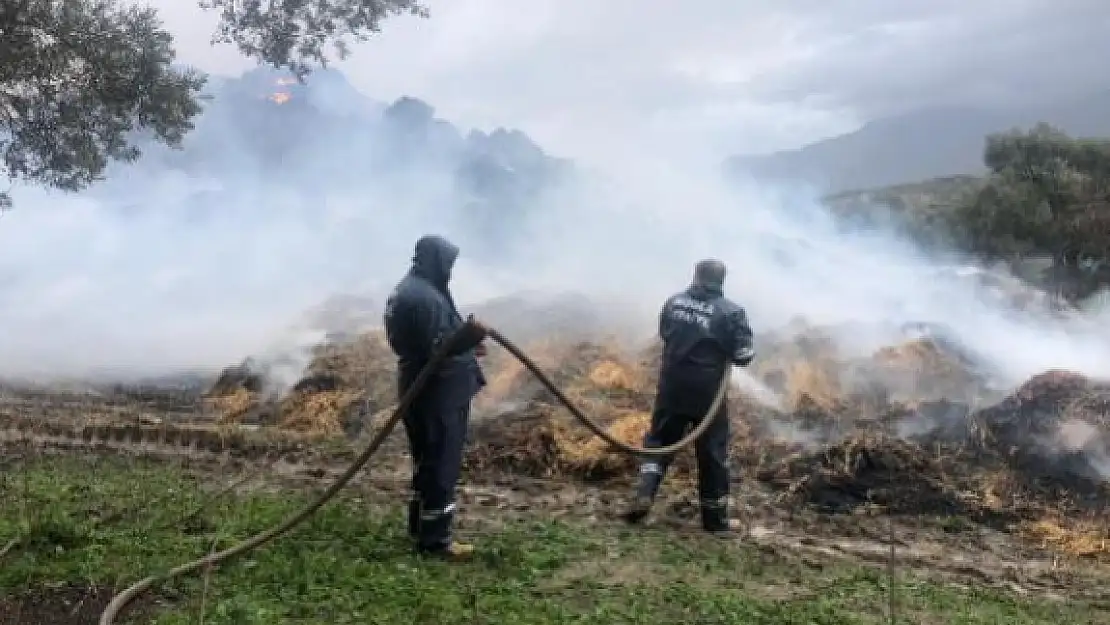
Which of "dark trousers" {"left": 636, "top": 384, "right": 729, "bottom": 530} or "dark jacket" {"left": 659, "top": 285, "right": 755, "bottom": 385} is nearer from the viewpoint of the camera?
"dark trousers" {"left": 636, "top": 384, "right": 729, "bottom": 530}

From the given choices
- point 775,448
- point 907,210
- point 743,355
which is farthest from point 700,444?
point 907,210

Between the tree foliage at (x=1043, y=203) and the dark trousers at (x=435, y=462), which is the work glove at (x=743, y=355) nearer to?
the dark trousers at (x=435, y=462)

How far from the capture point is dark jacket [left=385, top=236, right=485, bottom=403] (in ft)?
20.7

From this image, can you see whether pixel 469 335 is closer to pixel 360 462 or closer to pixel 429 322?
pixel 429 322

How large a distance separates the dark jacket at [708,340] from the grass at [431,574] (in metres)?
1.24

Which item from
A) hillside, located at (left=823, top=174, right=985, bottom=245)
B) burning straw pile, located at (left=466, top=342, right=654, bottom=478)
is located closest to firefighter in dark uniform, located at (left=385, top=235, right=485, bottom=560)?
burning straw pile, located at (left=466, top=342, right=654, bottom=478)

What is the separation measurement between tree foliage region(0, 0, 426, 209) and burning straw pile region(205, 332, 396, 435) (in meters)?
3.59

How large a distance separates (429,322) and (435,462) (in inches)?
33.3

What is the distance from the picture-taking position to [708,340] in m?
7.81

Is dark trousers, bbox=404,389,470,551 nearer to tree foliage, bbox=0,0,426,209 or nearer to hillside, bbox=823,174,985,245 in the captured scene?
tree foliage, bbox=0,0,426,209

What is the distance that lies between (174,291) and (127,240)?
5.30 m

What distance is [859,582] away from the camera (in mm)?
6352

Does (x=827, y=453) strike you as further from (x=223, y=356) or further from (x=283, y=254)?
(x=283, y=254)

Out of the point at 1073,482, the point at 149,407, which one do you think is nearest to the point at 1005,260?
the point at 1073,482
